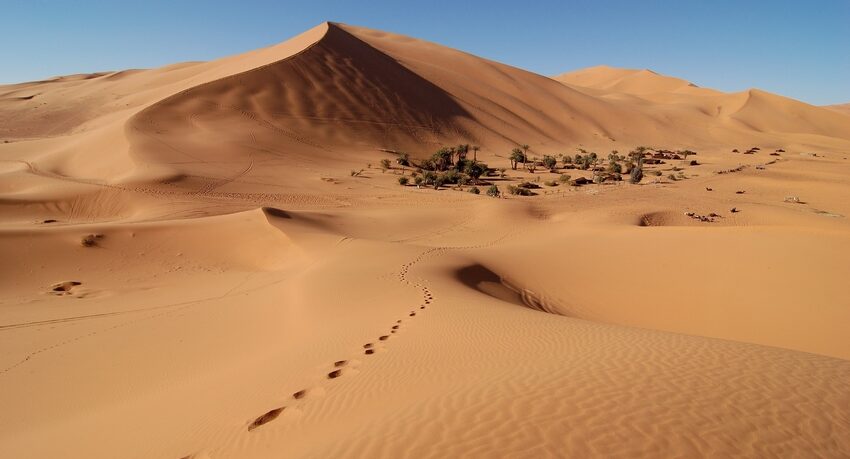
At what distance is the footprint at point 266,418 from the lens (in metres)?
4.41

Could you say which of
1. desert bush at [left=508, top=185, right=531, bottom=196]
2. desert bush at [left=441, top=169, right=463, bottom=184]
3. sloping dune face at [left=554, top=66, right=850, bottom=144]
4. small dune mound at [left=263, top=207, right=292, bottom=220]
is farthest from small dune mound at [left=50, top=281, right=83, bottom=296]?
sloping dune face at [left=554, top=66, right=850, bottom=144]

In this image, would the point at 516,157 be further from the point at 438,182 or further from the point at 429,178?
the point at 438,182

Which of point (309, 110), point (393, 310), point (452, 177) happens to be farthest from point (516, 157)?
point (393, 310)

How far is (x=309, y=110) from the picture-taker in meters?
40.5

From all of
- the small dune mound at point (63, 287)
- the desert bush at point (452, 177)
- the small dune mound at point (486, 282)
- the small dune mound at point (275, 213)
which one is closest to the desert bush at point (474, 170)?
the desert bush at point (452, 177)

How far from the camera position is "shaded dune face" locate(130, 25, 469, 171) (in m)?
33.2

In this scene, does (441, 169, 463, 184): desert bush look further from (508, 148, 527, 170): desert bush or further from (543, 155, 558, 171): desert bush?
(543, 155, 558, 171): desert bush

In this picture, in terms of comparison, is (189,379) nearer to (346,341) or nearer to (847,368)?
(346,341)

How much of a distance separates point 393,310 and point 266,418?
4194 millimetres

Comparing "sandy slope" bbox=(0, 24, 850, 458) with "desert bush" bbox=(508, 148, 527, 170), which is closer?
"sandy slope" bbox=(0, 24, 850, 458)

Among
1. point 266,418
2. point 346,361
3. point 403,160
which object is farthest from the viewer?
point 403,160

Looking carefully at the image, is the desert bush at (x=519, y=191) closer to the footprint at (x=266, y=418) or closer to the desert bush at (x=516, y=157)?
the desert bush at (x=516, y=157)

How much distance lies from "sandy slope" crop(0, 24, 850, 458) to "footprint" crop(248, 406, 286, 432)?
25 millimetres

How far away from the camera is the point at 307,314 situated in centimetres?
891
